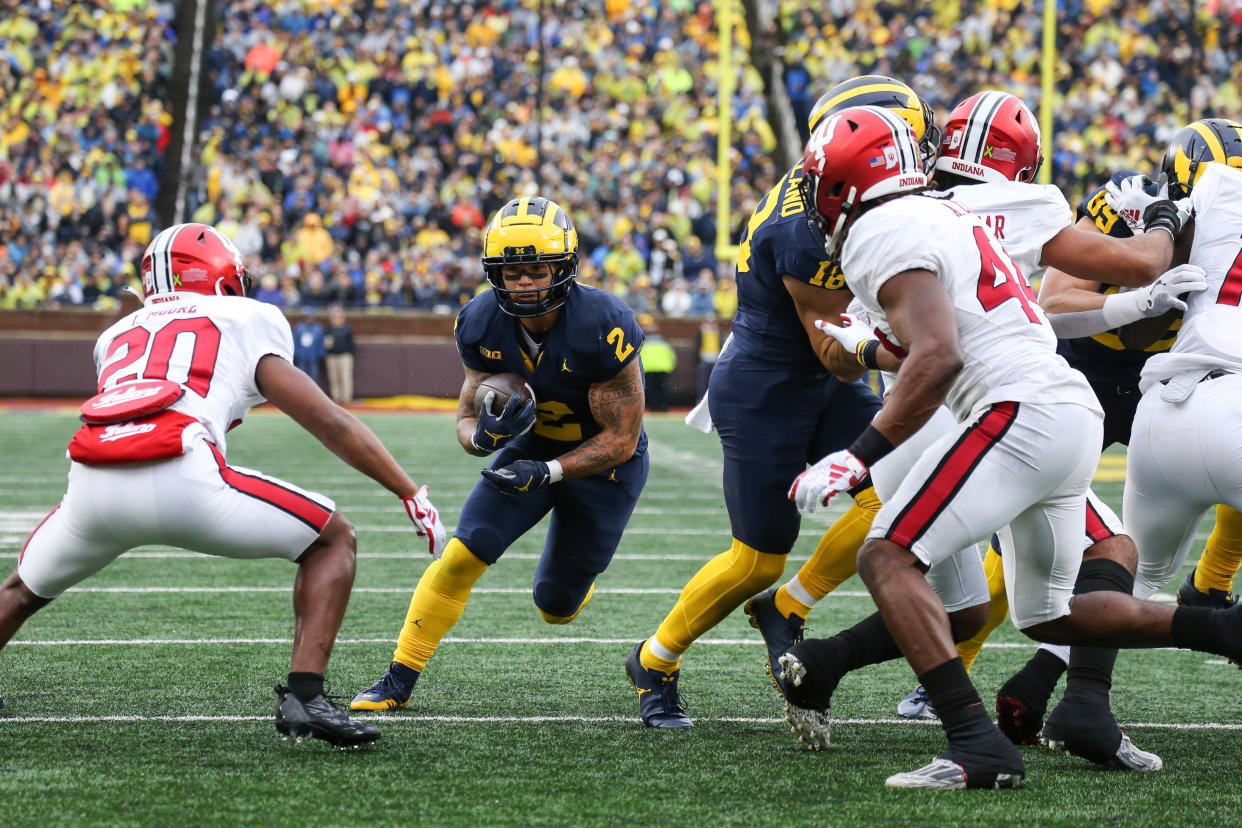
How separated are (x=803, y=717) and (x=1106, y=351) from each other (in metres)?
1.65

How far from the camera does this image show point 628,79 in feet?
67.0

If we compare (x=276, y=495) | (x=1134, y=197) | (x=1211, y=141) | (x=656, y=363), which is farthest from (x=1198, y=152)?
(x=656, y=363)

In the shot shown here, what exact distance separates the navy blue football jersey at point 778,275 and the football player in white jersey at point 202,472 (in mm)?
1263

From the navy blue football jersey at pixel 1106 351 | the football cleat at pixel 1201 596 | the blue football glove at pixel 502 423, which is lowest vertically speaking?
the football cleat at pixel 1201 596

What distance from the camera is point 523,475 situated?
13.9ft

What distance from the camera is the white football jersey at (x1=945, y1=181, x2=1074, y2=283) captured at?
12.6 feet

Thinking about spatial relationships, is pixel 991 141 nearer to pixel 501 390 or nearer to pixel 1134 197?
pixel 1134 197

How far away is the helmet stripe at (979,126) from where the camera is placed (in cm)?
404

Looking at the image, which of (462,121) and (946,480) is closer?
(946,480)

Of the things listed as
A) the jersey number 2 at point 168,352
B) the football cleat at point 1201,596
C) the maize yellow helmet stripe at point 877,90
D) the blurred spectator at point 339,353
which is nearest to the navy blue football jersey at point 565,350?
the maize yellow helmet stripe at point 877,90

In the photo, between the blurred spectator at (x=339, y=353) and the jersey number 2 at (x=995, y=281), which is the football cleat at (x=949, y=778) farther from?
the blurred spectator at (x=339, y=353)

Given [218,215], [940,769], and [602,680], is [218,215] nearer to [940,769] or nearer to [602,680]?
[602,680]

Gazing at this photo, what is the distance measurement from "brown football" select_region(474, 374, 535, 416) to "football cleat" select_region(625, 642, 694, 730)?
0.88 meters

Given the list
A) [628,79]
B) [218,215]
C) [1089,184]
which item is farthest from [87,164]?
[1089,184]
